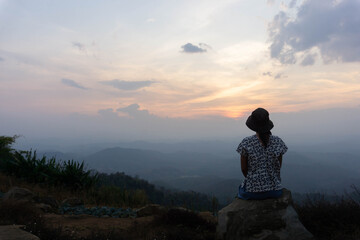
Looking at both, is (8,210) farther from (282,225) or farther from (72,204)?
(282,225)

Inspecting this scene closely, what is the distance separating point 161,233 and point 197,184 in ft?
615

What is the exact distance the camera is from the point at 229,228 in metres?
4.32

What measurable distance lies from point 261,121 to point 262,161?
646mm

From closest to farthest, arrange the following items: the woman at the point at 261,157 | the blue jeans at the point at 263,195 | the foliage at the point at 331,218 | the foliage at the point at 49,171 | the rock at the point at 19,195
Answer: the woman at the point at 261,157 < the blue jeans at the point at 263,195 < the foliage at the point at 331,218 < the rock at the point at 19,195 < the foliage at the point at 49,171

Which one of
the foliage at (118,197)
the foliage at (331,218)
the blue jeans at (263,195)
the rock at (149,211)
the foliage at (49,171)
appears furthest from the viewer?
the foliage at (49,171)

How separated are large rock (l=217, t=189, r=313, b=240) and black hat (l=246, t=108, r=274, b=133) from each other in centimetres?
121

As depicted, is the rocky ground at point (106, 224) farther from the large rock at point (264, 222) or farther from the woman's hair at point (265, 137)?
the woman's hair at point (265, 137)

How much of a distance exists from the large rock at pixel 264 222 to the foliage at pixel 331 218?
1402 millimetres

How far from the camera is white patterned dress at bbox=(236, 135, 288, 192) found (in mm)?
4113

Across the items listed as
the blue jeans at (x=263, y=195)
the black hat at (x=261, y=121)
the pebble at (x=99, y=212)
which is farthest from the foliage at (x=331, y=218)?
the pebble at (x=99, y=212)

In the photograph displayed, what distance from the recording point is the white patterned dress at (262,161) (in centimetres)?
411

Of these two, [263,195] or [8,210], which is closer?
[263,195]

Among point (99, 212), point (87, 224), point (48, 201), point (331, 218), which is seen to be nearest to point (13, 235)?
point (87, 224)

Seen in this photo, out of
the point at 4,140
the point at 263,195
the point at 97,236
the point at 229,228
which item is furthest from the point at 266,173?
the point at 4,140
